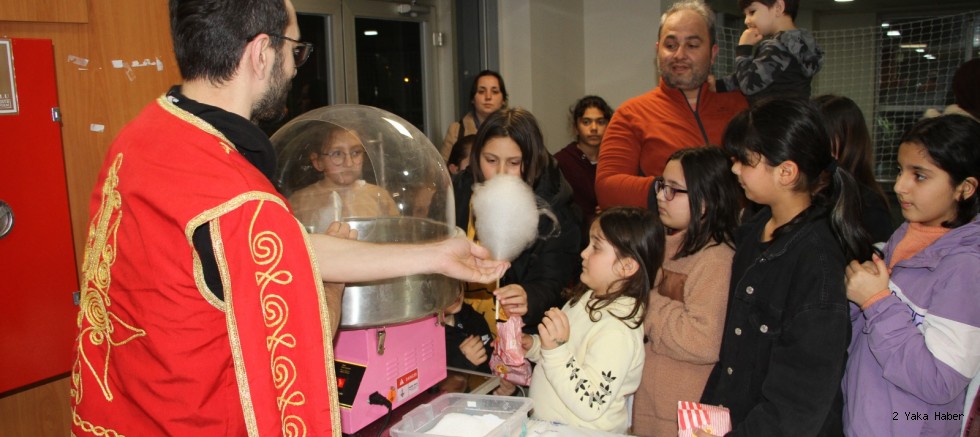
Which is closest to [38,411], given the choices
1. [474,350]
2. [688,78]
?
[474,350]

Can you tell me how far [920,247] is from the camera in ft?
7.41

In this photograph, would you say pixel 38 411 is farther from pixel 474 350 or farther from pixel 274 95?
pixel 274 95

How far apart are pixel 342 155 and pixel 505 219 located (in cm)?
56

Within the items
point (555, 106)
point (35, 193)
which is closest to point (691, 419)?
point (35, 193)

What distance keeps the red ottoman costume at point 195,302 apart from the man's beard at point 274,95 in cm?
16

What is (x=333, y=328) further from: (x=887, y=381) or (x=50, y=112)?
(x=50, y=112)

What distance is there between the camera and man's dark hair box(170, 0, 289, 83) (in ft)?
4.46

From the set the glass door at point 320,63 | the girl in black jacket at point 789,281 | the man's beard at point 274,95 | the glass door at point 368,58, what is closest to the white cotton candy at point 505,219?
the girl in black jacket at point 789,281

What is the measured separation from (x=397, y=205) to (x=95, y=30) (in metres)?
1.88

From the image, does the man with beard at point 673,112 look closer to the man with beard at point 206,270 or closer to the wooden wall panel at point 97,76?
the man with beard at point 206,270

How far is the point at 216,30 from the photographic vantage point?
4.47 ft

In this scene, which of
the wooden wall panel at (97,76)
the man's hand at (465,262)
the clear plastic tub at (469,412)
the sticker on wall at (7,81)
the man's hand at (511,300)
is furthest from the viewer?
the wooden wall panel at (97,76)

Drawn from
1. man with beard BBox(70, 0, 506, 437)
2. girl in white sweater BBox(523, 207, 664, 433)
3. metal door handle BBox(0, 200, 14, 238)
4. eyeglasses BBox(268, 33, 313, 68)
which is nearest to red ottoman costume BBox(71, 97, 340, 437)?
man with beard BBox(70, 0, 506, 437)

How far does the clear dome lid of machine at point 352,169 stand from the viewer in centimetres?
203
